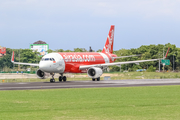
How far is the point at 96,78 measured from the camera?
58.9m

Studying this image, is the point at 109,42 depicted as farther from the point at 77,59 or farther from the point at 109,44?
the point at 77,59

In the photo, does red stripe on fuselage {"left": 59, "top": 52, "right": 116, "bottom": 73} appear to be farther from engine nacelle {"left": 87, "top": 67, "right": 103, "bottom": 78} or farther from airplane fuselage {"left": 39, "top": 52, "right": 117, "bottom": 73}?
engine nacelle {"left": 87, "top": 67, "right": 103, "bottom": 78}

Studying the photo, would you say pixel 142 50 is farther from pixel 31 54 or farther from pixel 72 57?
pixel 72 57

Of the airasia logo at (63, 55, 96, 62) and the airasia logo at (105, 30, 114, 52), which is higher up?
the airasia logo at (105, 30, 114, 52)

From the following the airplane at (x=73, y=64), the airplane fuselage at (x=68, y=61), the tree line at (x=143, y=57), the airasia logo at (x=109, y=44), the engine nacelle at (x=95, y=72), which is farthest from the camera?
the tree line at (x=143, y=57)

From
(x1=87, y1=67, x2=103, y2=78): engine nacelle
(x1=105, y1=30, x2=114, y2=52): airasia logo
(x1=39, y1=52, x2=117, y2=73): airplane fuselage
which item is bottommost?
(x1=87, y1=67, x2=103, y2=78): engine nacelle

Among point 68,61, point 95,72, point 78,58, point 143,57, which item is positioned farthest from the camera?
point 143,57

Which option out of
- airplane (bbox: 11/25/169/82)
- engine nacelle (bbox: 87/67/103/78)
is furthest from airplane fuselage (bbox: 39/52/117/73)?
engine nacelle (bbox: 87/67/103/78)

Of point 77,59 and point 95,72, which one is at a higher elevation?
point 77,59

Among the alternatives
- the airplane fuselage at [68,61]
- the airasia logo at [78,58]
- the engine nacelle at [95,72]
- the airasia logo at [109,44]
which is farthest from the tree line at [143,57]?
the engine nacelle at [95,72]

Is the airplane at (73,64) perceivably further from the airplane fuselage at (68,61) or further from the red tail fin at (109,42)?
the red tail fin at (109,42)

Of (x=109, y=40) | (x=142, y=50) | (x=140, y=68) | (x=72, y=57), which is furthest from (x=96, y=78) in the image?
(x=142, y=50)

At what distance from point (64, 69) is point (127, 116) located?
133 feet

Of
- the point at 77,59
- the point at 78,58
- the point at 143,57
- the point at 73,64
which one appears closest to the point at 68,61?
the point at 73,64
